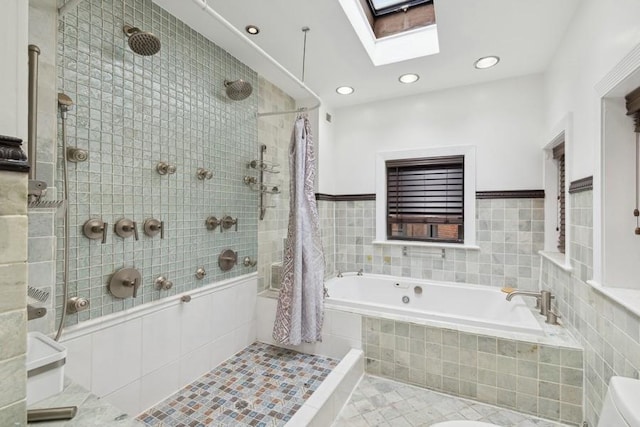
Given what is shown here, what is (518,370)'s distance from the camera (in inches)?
71.1

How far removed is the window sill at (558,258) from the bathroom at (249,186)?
3 cm

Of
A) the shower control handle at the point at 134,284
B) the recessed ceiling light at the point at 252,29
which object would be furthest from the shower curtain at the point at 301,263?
the shower control handle at the point at 134,284

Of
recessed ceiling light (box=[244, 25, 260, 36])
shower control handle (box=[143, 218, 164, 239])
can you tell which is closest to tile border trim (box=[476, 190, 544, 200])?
recessed ceiling light (box=[244, 25, 260, 36])

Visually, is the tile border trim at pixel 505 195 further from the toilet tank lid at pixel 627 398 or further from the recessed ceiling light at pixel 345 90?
the toilet tank lid at pixel 627 398

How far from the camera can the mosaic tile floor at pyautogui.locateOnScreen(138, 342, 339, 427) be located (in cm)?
161

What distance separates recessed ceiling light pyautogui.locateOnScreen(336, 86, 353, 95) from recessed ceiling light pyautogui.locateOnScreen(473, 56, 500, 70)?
1117 millimetres

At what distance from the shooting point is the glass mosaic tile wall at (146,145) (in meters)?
1.42

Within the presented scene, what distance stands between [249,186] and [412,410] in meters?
1.97

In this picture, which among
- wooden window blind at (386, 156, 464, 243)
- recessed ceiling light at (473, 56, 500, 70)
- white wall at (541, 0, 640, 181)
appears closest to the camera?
white wall at (541, 0, 640, 181)

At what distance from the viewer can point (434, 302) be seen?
290cm

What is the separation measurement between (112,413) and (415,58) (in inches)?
109

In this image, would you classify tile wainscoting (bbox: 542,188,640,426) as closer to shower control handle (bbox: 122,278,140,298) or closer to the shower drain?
the shower drain

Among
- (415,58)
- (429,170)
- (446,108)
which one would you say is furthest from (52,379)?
(446,108)

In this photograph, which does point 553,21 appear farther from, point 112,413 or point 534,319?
point 112,413
